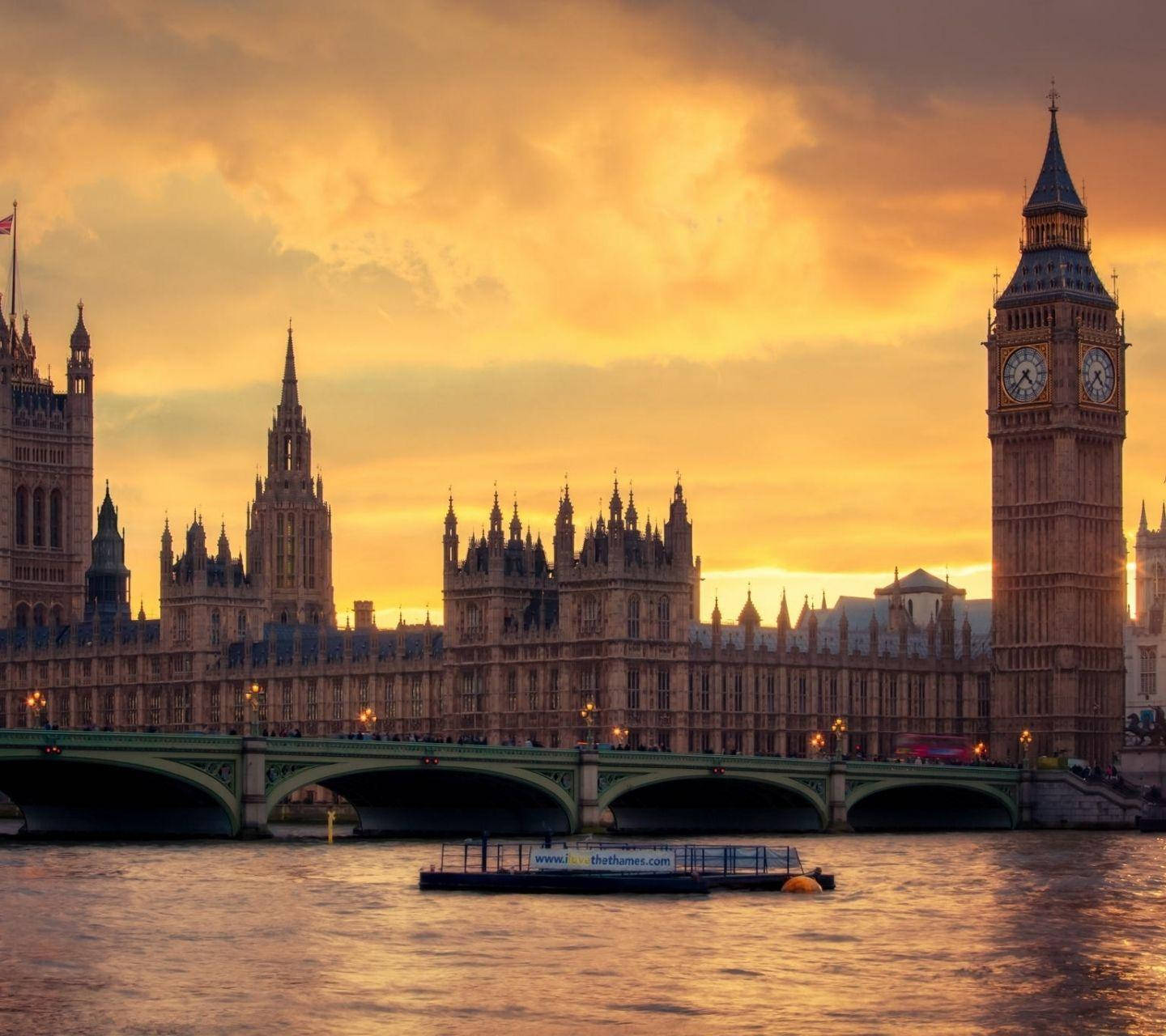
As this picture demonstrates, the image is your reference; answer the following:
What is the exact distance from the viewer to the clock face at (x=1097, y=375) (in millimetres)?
182625

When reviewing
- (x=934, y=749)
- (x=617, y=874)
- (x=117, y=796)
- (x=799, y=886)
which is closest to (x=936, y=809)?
(x=934, y=749)

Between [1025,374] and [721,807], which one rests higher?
[1025,374]

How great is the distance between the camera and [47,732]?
364ft

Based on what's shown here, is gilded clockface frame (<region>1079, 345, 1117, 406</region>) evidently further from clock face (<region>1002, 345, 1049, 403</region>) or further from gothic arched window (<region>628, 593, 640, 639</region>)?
gothic arched window (<region>628, 593, 640, 639</region>)

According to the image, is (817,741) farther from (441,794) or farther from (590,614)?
(441,794)

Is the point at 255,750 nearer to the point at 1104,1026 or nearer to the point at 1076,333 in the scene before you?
the point at 1104,1026

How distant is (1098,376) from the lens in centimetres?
18350

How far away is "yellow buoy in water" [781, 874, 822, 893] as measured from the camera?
9856 centimetres

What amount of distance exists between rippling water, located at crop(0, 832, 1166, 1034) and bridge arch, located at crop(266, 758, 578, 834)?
32.8 ft

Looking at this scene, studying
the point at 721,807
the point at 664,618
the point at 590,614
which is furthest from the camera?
the point at 664,618

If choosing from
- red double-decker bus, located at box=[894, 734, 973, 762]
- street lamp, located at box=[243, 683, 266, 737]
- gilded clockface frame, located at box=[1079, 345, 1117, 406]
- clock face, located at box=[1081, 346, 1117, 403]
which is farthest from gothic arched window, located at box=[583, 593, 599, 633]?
clock face, located at box=[1081, 346, 1117, 403]

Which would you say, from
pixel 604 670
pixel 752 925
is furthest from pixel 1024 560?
pixel 752 925

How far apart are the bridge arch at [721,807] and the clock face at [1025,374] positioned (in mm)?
47115

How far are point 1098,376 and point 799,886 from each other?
91.2 meters
